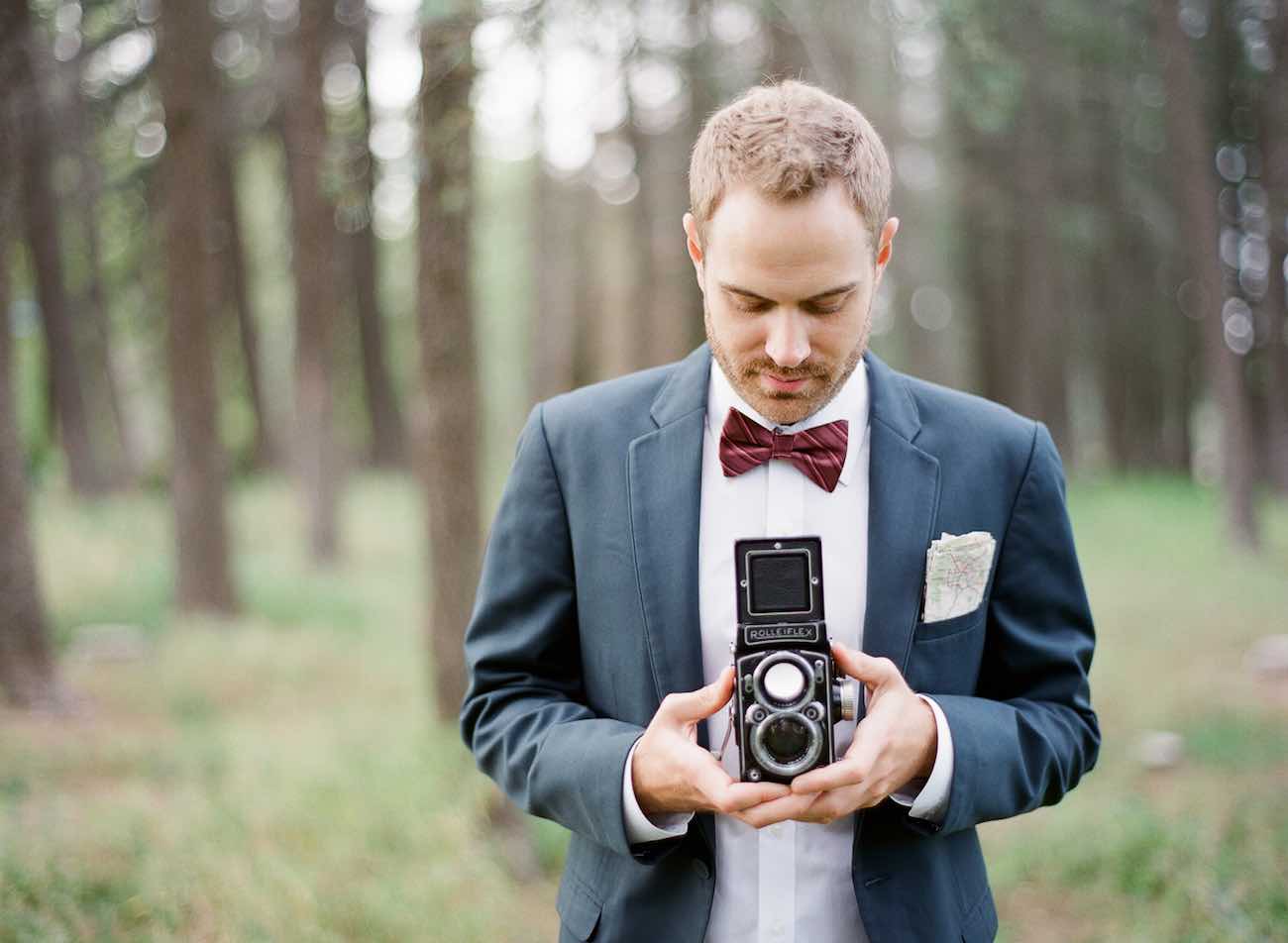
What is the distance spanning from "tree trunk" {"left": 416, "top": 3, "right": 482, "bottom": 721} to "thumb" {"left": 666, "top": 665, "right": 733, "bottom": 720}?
3.88 m

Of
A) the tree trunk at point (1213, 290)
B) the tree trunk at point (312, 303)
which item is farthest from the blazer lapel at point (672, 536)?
the tree trunk at point (1213, 290)

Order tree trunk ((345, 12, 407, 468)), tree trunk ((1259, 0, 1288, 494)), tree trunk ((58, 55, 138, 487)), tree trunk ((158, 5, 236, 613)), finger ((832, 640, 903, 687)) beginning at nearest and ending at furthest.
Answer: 1. finger ((832, 640, 903, 687))
2. tree trunk ((158, 5, 236, 613))
3. tree trunk ((58, 55, 138, 487))
4. tree trunk ((1259, 0, 1288, 494))
5. tree trunk ((345, 12, 407, 468))

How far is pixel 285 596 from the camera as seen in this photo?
35.3 feet

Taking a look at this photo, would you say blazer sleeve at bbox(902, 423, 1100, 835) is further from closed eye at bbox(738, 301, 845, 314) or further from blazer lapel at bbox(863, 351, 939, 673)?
closed eye at bbox(738, 301, 845, 314)

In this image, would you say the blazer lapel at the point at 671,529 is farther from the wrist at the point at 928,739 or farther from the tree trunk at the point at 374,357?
the tree trunk at the point at 374,357

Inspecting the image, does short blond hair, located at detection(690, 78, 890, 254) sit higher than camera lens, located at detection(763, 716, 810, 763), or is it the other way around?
short blond hair, located at detection(690, 78, 890, 254)

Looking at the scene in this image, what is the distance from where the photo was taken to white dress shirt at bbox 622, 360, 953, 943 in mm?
2020

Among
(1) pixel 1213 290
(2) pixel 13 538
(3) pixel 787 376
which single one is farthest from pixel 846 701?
(1) pixel 1213 290

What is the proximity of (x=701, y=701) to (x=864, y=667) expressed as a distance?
10.5 inches

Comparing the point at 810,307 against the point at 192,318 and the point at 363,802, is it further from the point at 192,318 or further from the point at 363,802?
the point at 192,318

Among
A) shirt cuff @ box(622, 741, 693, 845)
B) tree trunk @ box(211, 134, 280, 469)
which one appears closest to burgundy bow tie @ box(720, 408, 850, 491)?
shirt cuff @ box(622, 741, 693, 845)

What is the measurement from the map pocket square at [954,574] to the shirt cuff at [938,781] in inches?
6.9

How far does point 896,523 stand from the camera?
2.04 meters

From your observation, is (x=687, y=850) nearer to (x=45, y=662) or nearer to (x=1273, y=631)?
(x=45, y=662)
